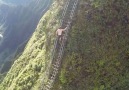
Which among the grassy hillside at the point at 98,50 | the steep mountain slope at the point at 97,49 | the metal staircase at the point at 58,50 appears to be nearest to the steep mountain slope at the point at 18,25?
the metal staircase at the point at 58,50

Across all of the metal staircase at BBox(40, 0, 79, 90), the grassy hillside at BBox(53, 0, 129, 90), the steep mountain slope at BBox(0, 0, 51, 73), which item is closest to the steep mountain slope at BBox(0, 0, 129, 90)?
the grassy hillside at BBox(53, 0, 129, 90)

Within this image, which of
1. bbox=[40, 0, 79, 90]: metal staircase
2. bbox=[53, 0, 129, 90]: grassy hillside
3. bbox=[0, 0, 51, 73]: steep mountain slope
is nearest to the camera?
bbox=[53, 0, 129, 90]: grassy hillside

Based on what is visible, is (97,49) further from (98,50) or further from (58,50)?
(58,50)

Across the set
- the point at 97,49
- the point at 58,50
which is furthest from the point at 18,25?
the point at 97,49

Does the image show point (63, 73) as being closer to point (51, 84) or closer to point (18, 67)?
point (51, 84)

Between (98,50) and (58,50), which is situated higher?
(58,50)

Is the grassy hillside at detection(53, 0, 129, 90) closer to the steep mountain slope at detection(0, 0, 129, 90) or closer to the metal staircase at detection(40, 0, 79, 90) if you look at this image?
the steep mountain slope at detection(0, 0, 129, 90)

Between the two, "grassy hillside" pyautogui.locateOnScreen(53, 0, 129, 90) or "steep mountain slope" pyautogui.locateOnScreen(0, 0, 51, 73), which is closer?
"grassy hillside" pyautogui.locateOnScreen(53, 0, 129, 90)

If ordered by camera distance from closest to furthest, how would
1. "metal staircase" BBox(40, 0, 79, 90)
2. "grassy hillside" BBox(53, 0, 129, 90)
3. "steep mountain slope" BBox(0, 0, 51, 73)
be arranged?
"grassy hillside" BBox(53, 0, 129, 90)
"metal staircase" BBox(40, 0, 79, 90)
"steep mountain slope" BBox(0, 0, 51, 73)
